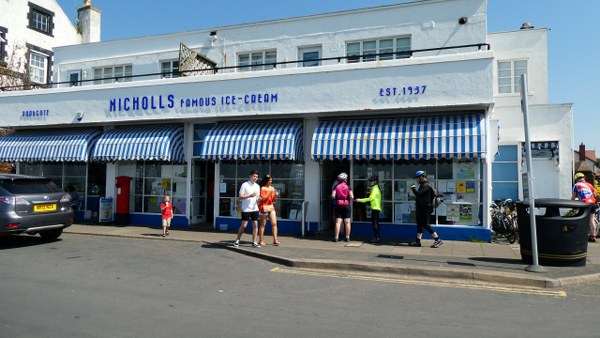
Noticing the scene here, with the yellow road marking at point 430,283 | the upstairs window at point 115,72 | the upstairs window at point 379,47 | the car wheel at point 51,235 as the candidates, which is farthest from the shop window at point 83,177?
the yellow road marking at point 430,283

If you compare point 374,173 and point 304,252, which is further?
point 374,173

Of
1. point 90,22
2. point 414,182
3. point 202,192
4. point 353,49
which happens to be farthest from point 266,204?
point 90,22

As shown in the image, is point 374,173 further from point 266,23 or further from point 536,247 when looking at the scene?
point 266,23

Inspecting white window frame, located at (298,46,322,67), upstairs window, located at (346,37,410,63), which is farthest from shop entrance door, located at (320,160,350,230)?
white window frame, located at (298,46,322,67)

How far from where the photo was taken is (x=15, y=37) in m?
23.0

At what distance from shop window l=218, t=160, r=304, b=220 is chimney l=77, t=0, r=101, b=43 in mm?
15855

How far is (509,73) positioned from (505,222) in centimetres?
663

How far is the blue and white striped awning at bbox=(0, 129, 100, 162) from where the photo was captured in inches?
577

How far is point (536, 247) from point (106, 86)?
13436mm

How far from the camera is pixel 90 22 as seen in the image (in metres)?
24.1

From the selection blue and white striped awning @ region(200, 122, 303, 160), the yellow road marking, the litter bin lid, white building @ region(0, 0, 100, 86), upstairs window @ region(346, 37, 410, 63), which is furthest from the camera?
white building @ region(0, 0, 100, 86)

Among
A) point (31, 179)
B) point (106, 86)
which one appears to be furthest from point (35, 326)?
point (106, 86)

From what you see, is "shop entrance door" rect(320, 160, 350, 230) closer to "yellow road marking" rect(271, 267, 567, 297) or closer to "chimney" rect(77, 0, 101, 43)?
"yellow road marking" rect(271, 267, 567, 297)

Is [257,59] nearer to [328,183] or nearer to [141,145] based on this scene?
[141,145]
